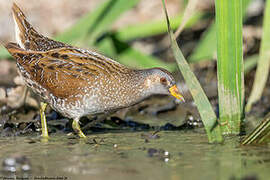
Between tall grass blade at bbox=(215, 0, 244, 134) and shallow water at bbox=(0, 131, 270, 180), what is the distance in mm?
429

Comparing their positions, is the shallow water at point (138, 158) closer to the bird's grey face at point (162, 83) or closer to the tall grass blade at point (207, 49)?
the bird's grey face at point (162, 83)

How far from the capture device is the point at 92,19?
23.8 feet

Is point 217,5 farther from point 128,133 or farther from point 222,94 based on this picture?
point 128,133

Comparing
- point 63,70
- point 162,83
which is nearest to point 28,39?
point 63,70

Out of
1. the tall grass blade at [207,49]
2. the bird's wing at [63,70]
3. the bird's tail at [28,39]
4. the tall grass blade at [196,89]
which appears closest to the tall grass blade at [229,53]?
the tall grass blade at [196,89]

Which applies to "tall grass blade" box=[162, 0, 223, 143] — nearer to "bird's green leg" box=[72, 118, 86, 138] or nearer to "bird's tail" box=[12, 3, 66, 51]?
"bird's green leg" box=[72, 118, 86, 138]

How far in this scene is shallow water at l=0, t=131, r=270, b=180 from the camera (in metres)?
3.86

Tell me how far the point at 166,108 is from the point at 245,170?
336cm

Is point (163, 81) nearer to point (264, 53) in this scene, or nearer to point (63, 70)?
point (63, 70)

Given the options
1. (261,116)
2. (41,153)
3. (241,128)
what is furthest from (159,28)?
(41,153)

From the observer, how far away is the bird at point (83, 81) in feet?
18.8

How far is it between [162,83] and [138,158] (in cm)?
158

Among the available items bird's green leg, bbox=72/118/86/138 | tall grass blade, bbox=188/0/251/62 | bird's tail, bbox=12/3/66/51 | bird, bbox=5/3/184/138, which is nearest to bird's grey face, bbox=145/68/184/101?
bird, bbox=5/3/184/138

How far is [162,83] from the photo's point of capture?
582 cm
